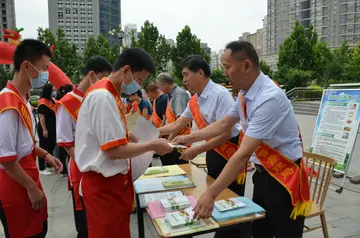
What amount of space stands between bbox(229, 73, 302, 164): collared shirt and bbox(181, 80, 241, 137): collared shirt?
684 millimetres

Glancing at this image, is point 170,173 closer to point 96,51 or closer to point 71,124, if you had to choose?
point 71,124

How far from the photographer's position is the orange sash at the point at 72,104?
229cm

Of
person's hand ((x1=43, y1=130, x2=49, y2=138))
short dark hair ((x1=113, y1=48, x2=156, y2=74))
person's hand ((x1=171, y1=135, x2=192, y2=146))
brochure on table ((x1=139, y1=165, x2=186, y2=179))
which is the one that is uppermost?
short dark hair ((x1=113, y1=48, x2=156, y2=74))

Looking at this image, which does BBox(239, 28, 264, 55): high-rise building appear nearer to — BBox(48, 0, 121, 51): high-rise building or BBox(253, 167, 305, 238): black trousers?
BBox(48, 0, 121, 51): high-rise building

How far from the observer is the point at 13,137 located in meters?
1.58

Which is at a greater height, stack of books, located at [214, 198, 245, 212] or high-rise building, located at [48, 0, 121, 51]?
high-rise building, located at [48, 0, 121, 51]

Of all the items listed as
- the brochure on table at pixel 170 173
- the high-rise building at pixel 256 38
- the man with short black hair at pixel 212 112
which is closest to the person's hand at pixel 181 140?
the man with short black hair at pixel 212 112

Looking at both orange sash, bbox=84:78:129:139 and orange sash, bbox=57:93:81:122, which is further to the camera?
orange sash, bbox=57:93:81:122

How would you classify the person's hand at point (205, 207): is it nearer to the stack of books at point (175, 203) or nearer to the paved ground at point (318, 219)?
the stack of books at point (175, 203)

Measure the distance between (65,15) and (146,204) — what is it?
85.7 metres

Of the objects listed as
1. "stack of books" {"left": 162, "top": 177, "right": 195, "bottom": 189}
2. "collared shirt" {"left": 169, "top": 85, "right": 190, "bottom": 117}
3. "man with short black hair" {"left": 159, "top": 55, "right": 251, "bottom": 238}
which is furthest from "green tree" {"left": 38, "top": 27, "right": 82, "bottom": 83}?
"stack of books" {"left": 162, "top": 177, "right": 195, "bottom": 189}

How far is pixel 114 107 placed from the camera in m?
1.46

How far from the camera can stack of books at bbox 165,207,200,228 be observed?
1.47 meters

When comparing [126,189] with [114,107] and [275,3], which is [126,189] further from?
[275,3]
